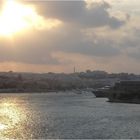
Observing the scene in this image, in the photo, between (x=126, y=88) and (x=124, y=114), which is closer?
(x=124, y=114)

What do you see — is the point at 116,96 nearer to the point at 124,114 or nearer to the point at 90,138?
the point at 124,114

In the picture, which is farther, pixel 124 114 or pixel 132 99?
pixel 132 99

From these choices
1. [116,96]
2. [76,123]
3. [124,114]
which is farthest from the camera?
[116,96]

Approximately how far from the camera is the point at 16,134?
168 feet

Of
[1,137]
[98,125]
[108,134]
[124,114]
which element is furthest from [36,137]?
[124,114]

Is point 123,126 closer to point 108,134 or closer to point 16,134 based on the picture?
point 108,134

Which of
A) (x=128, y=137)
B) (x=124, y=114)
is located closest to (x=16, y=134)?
(x=128, y=137)

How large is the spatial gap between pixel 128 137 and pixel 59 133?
791 centimetres

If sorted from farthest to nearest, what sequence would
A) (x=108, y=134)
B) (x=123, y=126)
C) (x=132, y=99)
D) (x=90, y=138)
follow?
(x=132, y=99) → (x=123, y=126) → (x=108, y=134) → (x=90, y=138)

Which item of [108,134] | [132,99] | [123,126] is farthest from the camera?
[132,99]

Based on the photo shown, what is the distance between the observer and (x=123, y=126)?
58500 millimetres

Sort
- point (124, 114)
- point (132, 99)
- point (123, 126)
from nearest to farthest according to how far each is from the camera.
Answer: point (123, 126)
point (124, 114)
point (132, 99)

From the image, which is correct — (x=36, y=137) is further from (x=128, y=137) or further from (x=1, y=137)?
(x=128, y=137)

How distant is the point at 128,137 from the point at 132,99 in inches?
2568
